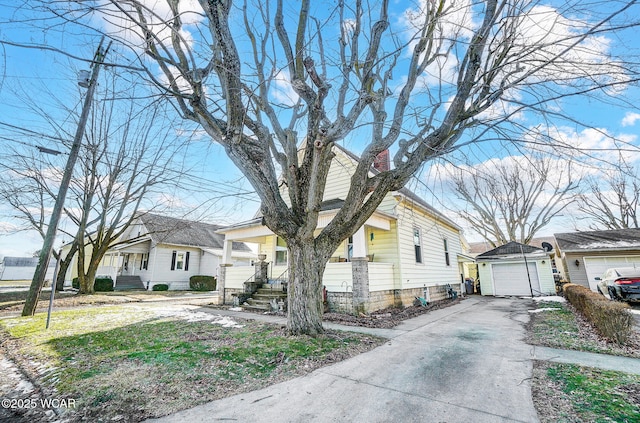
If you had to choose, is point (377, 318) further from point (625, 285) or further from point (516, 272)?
point (516, 272)

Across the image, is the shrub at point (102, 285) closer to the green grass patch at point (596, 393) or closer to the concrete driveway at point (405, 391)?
the concrete driveway at point (405, 391)

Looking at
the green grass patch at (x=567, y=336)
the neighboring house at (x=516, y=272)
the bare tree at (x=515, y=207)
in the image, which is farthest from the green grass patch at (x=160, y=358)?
the bare tree at (x=515, y=207)

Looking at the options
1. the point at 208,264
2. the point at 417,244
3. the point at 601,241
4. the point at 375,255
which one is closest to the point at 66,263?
the point at 208,264

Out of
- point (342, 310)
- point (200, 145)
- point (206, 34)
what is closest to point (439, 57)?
point (206, 34)

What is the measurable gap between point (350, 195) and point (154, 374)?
163 inches

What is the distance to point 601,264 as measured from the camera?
A: 1605 cm

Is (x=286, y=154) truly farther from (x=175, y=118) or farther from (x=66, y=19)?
(x=66, y=19)

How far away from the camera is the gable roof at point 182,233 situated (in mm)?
20031

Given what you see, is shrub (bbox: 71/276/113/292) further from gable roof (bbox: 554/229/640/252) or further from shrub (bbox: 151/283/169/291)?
gable roof (bbox: 554/229/640/252)

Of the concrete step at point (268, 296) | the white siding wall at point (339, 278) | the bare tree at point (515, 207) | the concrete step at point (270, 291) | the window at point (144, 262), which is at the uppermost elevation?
the bare tree at point (515, 207)

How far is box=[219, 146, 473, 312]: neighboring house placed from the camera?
895 centimetres

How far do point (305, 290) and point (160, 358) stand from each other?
2546 mm

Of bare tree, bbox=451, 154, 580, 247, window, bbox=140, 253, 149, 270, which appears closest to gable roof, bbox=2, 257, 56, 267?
window, bbox=140, 253, 149, 270

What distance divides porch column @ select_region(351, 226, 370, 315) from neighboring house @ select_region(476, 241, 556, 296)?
12.4 meters
